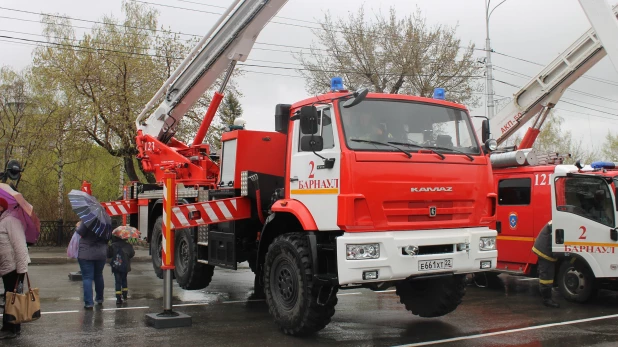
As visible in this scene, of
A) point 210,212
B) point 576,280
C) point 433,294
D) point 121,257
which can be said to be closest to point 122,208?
point 121,257

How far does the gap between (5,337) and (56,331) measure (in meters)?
0.61

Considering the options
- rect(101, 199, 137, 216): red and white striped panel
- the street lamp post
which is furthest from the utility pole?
rect(101, 199, 137, 216): red and white striped panel

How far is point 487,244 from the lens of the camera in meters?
7.19

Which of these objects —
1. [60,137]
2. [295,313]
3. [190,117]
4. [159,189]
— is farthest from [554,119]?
[295,313]

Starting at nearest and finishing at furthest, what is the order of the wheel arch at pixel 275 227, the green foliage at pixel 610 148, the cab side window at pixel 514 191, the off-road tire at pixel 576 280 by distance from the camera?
the wheel arch at pixel 275 227 → the off-road tire at pixel 576 280 → the cab side window at pixel 514 191 → the green foliage at pixel 610 148

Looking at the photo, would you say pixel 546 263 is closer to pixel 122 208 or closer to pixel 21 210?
pixel 21 210

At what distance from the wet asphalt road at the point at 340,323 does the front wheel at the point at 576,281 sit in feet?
0.62

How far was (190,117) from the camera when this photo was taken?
72.7 ft

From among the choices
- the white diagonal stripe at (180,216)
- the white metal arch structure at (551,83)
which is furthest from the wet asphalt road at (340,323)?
the white metal arch structure at (551,83)

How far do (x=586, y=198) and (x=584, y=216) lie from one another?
1.03 feet

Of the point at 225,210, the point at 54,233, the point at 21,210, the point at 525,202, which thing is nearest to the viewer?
the point at 21,210

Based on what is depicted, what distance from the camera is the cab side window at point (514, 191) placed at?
1112 centimetres

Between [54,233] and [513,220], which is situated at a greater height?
[513,220]

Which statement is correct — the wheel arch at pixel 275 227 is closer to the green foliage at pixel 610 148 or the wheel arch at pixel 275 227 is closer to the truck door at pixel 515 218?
the truck door at pixel 515 218
